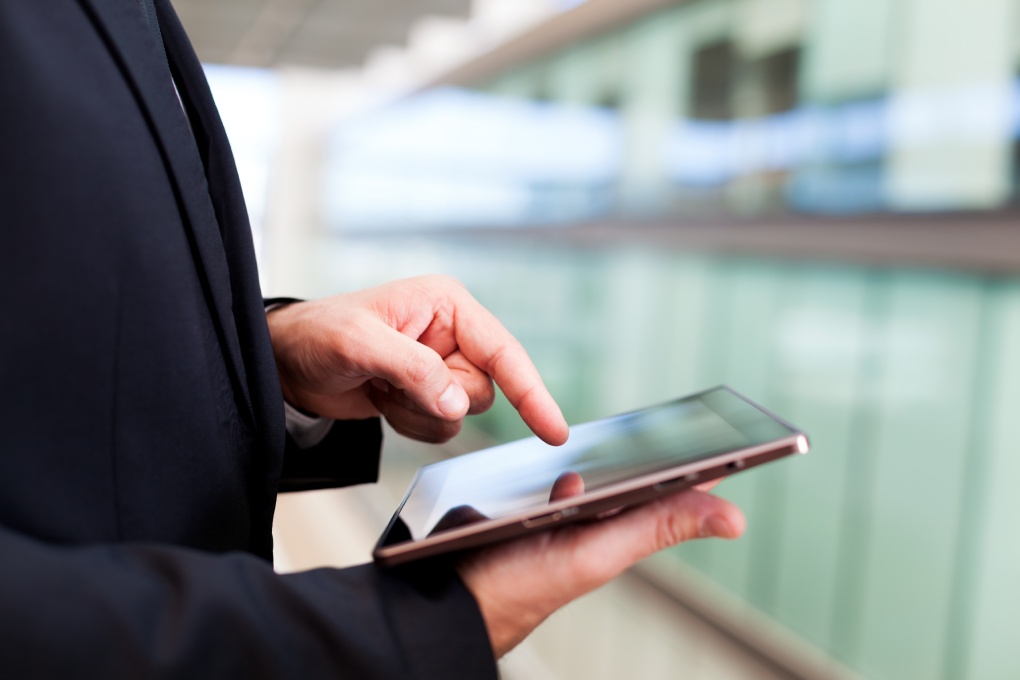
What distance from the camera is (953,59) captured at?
6.31 feet

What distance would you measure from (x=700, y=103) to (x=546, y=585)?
2.61m

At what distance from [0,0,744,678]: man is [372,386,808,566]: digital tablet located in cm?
3

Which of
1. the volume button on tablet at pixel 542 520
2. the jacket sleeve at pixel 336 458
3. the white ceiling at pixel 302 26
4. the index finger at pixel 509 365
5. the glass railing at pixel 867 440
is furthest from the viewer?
the white ceiling at pixel 302 26

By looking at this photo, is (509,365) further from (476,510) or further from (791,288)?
(791,288)

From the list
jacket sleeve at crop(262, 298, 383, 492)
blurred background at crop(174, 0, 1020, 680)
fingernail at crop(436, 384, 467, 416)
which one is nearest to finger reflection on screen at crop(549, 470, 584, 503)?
fingernail at crop(436, 384, 467, 416)

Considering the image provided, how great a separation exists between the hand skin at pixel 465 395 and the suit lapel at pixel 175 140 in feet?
0.55

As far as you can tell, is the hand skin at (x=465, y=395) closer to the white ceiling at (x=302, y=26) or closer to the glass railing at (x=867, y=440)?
the glass railing at (x=867, y=440)

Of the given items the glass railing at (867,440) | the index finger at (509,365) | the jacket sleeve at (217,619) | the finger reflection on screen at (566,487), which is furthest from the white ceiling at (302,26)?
the jacket sleeve at (217,619)

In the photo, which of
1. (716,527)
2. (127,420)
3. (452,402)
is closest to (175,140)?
(127,420)

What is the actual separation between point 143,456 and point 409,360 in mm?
248

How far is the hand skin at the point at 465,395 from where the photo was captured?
59 cm

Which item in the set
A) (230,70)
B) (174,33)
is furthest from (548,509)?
(230,70)

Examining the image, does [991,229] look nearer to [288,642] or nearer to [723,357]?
[723,357]

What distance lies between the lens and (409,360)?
0.79 metres
